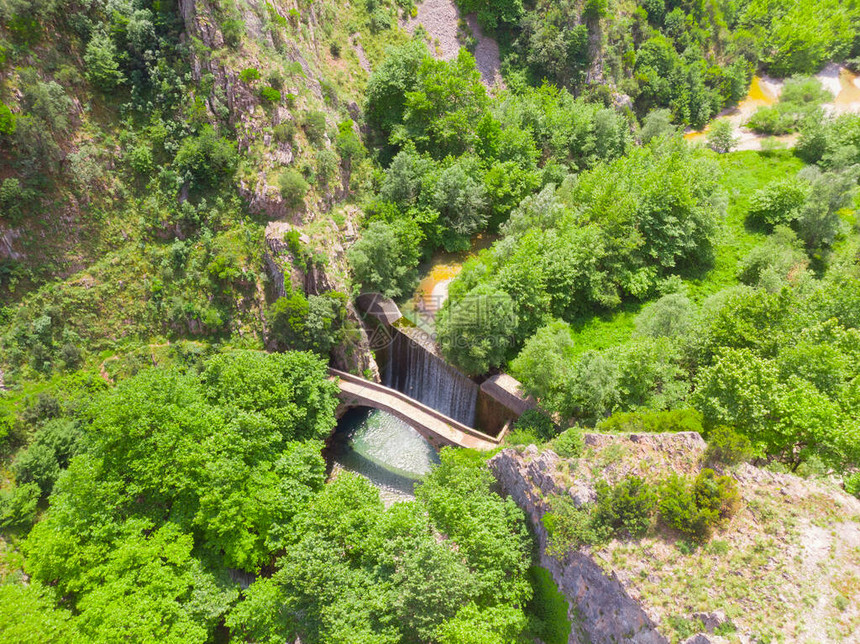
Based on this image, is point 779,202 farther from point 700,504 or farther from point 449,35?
point 449,35

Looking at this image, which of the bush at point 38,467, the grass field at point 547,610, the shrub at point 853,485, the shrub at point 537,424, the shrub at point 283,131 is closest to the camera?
the shrub at point 853,485

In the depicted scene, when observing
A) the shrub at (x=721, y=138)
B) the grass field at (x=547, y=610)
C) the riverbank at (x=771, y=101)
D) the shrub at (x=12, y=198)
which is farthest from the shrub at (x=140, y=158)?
the riverbank at (x=771, y=101)

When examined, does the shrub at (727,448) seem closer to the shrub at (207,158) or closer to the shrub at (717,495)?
the shrub at (717,495)

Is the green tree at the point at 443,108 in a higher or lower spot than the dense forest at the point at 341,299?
higher

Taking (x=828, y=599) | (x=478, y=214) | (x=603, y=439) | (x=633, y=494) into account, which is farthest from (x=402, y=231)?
(x=828, y=599)

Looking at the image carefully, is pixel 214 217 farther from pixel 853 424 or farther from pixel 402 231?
pixel 853 424

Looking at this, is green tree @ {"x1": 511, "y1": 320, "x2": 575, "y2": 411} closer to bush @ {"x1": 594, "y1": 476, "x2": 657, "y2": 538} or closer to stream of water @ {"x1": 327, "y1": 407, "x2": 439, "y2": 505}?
bush @ {"x1": 594, "y1": 476, "x2": 657, "y2": 538}

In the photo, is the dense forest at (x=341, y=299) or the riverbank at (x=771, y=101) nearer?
the dense forest at (x=341, y=299)
